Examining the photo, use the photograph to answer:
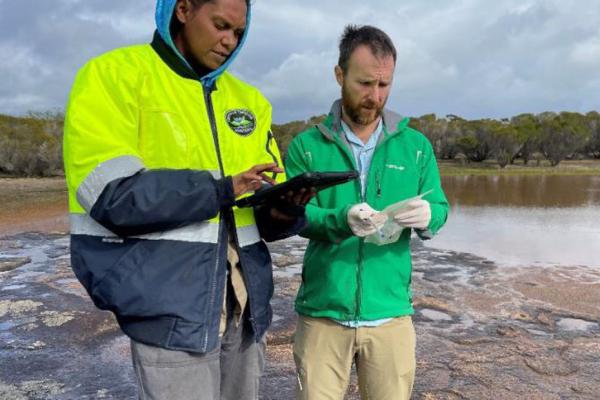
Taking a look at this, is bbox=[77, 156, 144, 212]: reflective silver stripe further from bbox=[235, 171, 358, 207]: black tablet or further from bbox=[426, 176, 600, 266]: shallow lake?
bbox=[426, 176, 600, 266]: shallow lake

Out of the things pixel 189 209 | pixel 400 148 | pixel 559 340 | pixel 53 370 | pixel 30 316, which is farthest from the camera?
pixel 30 316

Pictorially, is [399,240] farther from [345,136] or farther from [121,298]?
[121,298]

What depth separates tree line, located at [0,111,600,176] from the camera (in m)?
32.9

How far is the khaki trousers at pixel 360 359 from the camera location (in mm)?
2523

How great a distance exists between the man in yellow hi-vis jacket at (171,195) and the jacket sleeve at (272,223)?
0.30 ft

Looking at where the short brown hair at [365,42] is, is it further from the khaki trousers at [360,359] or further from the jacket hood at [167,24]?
the khaki trousers at [360,359]

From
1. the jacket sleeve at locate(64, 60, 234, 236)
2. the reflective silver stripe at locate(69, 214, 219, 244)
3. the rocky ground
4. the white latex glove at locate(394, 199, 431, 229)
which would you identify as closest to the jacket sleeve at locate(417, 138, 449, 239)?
the white latex glove at locate(394, 199, 431, 229)

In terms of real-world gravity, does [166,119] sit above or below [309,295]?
above

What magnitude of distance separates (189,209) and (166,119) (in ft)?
1.06

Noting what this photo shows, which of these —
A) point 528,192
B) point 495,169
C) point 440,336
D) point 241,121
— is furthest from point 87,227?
point 495,169

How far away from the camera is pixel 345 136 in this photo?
267 centimetres

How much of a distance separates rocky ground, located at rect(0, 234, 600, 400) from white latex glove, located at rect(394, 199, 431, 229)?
1918mm

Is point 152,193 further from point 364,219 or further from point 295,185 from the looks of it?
point 364,219

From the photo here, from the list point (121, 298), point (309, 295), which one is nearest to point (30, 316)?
point (309, 295)
